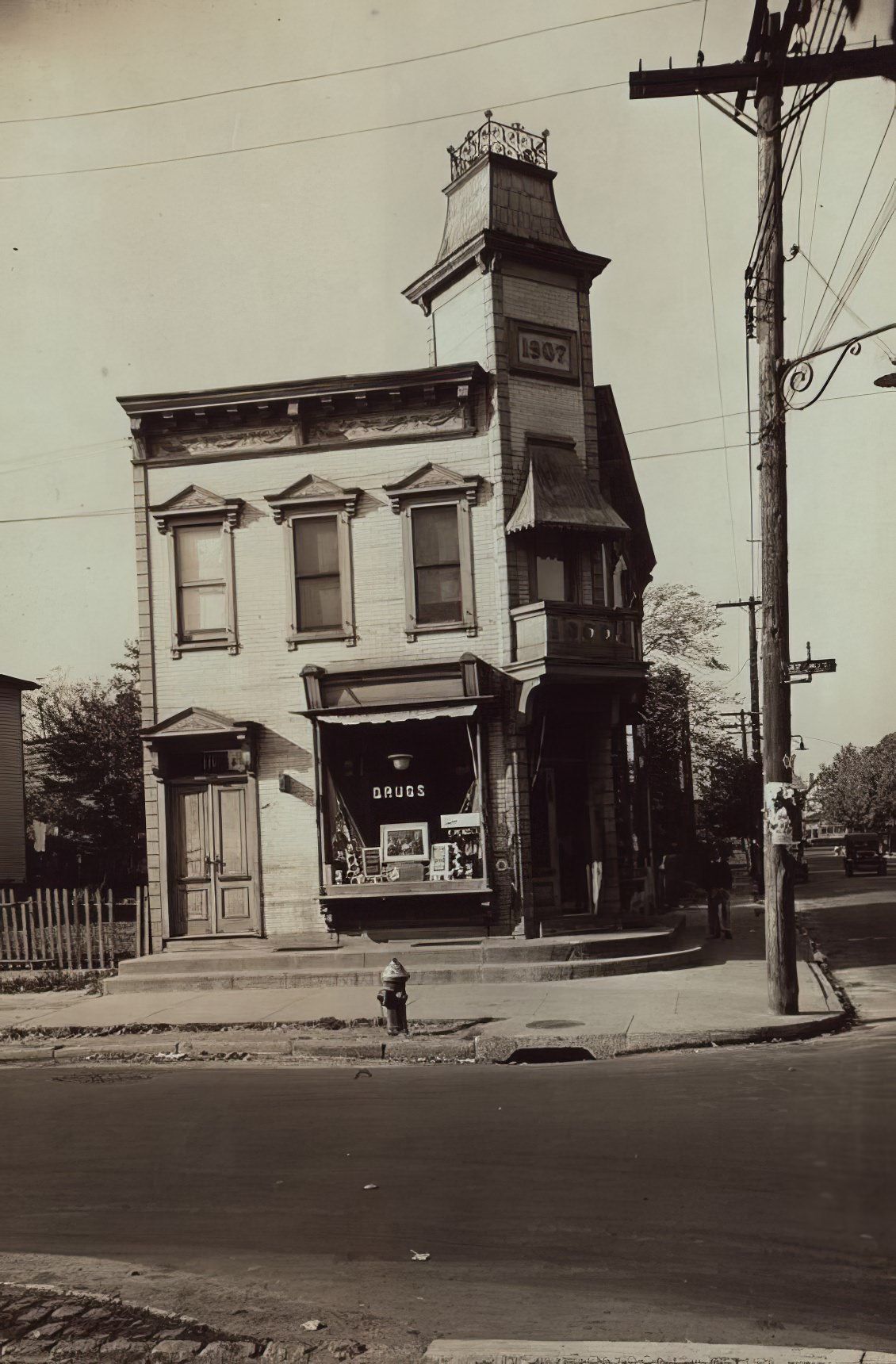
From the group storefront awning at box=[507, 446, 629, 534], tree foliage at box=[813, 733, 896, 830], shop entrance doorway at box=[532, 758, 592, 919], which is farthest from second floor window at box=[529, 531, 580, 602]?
tree foliage at box=[813, 733, 896, 830]

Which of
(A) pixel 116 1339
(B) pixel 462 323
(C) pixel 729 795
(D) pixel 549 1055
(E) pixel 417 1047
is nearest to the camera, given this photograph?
(A) pixel 116 1339

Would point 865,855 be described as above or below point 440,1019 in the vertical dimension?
below

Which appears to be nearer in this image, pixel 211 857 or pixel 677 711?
pixel 211 857

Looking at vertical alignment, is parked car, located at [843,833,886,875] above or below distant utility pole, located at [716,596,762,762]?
below

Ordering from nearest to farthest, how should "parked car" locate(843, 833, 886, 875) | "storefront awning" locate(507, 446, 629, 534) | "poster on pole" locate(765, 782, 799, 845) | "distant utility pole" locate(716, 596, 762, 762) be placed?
"poster on pole" locate(765, 782, 799, 845)
"storefront awning" locate(507, 446, 629, 534)
"distant utility pole" locate(716, 596, 762, 762)
"parked car" locate(843, 833, 886, 875)

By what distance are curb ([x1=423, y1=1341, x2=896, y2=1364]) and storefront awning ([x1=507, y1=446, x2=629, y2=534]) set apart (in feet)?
44.7

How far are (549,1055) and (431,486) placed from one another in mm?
9333

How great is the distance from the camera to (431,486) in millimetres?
18281

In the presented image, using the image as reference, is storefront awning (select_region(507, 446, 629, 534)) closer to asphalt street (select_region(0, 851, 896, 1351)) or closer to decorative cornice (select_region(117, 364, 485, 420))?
decorative cornice (select_region(117, 364, 485, 420))

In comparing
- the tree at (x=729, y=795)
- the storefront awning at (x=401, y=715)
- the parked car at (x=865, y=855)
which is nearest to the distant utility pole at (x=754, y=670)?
the tree at (x=729, y=795)

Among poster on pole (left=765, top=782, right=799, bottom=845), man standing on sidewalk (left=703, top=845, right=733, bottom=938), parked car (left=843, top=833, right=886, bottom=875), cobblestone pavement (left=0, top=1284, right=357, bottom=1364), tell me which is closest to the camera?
cobblestone pavement (left=0, top=1284, right=357, bottom=1364)

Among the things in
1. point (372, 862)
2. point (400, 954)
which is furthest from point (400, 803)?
point (400, 954)

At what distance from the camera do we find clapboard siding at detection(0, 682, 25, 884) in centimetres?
3575

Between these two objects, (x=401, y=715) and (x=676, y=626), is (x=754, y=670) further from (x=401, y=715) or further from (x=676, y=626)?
(x=401, y=715)
